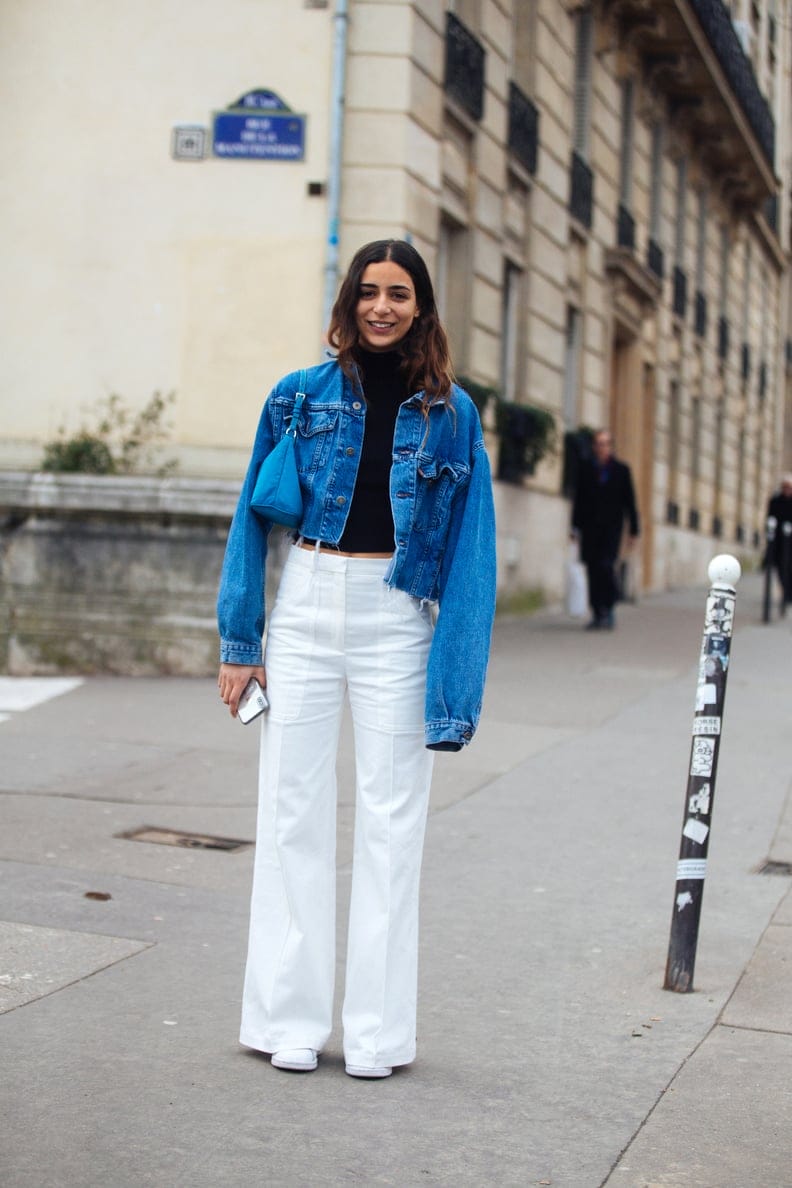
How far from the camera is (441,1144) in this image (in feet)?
11.6

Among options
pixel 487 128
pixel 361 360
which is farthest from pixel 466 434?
pixel 487 128

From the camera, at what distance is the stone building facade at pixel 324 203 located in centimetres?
1323

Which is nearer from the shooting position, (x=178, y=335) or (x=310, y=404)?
(x=310, y=404)

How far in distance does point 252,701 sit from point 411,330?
37.9 inches

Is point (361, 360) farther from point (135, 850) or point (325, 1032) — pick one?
point (135, 850)

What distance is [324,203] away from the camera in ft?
43.3

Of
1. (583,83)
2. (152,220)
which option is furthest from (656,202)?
(152,220)

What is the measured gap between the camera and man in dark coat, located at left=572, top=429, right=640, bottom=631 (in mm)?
16234

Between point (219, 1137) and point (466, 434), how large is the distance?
66.6 inches

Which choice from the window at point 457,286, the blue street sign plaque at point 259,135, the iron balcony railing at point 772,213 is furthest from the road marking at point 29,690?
the iron balcony railing at point 772,213

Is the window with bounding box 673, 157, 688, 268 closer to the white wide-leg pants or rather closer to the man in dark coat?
the man in dark coat

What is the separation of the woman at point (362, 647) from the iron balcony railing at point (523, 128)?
13.6 meters

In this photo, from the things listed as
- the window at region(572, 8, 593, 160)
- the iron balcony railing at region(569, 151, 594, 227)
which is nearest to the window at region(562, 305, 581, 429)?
the iron balcony railing at region(569, 151, 594, 227)

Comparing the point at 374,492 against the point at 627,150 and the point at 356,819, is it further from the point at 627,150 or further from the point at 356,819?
the point at 627,150
